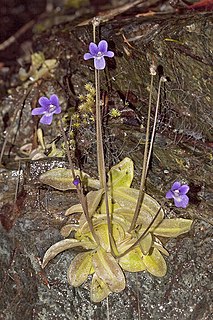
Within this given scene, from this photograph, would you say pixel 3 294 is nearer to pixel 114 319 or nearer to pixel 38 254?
pixel 38 254

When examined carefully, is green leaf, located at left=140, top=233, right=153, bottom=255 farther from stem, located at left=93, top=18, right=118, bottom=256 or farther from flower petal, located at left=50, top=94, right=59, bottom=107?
flower petal, located at left=50, top=94, right=59, bottom=107

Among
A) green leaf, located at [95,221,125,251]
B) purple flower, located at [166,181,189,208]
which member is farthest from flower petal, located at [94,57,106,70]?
green leaf, located at [95,221,125,251]

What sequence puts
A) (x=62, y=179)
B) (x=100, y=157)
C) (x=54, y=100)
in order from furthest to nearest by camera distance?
(x=62, y=179), (x=100, y=157), (x=54, y=100)

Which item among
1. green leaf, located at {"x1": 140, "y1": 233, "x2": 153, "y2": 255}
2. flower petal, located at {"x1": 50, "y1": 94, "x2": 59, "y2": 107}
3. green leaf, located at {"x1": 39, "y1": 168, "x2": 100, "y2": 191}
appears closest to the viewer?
flower petal, located at {"x1": 50, "y1": 94, "x2": 59, "y2": 107}

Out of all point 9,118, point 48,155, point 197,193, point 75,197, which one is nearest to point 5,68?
point 9,118

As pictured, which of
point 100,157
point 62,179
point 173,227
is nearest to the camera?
Answer: point 100,157

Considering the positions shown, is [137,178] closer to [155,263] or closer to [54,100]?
[155,263]

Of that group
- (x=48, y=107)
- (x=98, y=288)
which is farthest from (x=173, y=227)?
(x=48, y=107)
